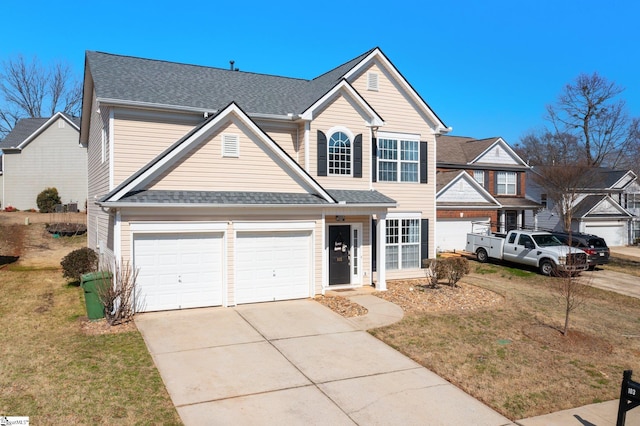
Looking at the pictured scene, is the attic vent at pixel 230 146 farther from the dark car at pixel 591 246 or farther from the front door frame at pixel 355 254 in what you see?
the dark car at pixel 591 246

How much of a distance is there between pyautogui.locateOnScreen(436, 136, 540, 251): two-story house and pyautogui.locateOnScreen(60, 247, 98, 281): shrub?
19918 mm

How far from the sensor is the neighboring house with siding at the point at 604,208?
3588 centimetres

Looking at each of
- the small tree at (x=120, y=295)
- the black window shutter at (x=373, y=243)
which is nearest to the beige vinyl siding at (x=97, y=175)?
the small tree at (x=120, y=295)

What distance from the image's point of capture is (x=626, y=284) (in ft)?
68.3

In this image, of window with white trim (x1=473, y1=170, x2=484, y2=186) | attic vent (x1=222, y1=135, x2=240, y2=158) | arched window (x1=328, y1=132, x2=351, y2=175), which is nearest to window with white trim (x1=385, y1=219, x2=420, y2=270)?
arched window (x1=328, y1=132, x2=351, y2=175)

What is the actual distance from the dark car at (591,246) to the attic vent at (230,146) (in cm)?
1765

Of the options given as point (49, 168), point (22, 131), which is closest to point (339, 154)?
point (49, 168)

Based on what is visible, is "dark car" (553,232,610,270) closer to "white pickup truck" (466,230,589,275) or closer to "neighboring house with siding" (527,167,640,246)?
"white pickup truck" (466,230,589,275)

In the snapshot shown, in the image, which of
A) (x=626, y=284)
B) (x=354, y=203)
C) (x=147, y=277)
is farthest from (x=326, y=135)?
(x=626, y=284)

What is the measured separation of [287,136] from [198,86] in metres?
3.90

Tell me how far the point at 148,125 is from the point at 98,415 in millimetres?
10277

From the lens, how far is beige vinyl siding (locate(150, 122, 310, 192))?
1351cm

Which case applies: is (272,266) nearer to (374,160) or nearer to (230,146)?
(230,146)

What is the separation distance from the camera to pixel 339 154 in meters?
17.2
